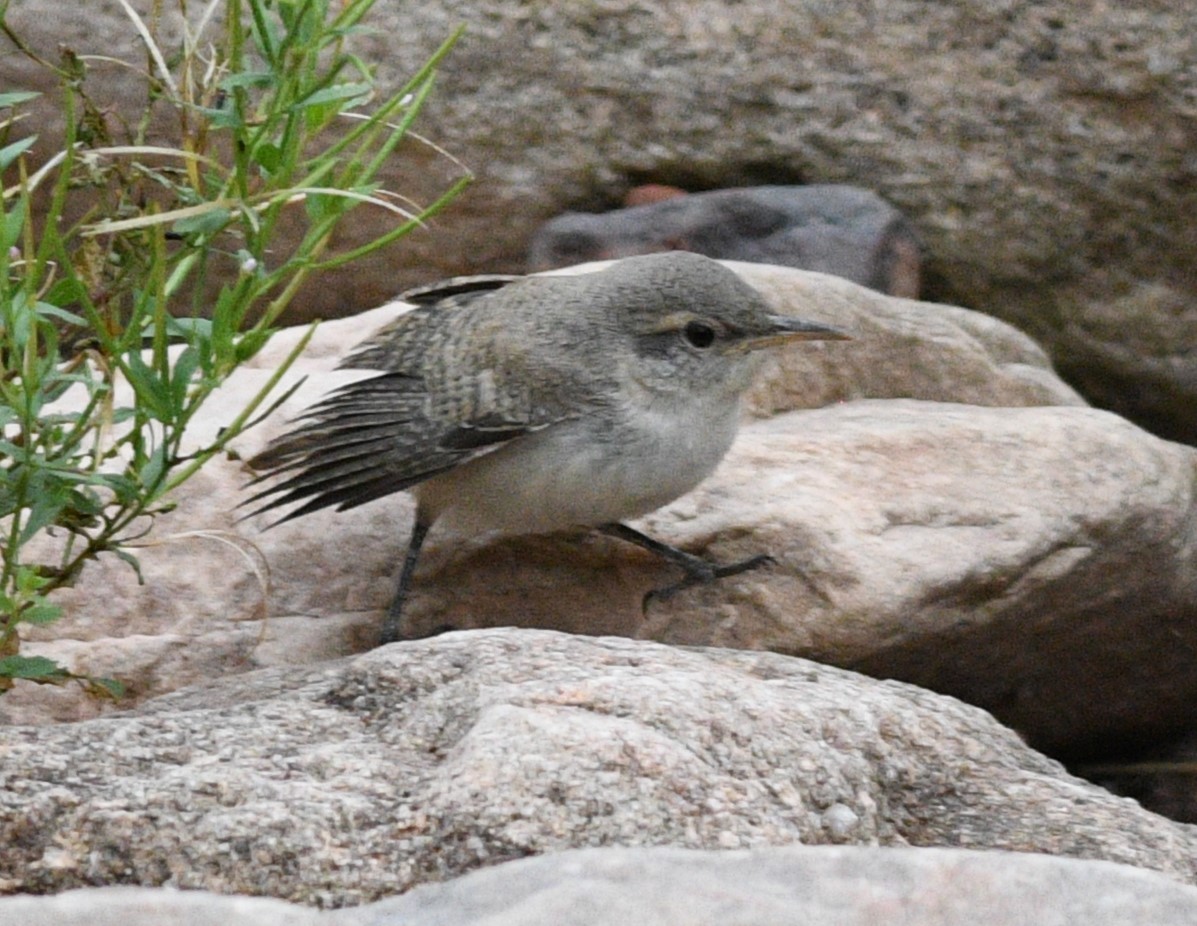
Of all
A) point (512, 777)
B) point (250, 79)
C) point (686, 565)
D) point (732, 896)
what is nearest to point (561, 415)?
point (686, 565)

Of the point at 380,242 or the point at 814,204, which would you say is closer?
the point at 380,242

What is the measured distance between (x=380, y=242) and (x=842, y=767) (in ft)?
4.28

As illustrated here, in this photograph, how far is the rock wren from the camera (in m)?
4.52

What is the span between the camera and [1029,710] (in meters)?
5.43

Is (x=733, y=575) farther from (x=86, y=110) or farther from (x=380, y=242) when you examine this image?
(x=86, y=110)

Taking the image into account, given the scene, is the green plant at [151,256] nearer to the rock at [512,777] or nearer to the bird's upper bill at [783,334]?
the rock at [512,777]

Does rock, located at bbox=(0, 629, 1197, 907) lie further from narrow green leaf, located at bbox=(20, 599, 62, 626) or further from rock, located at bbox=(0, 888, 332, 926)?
rock, located at bbox=(0, 888, 332, 926)

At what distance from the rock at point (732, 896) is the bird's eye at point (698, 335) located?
2634 millimetres

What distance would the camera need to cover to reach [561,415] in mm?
4562

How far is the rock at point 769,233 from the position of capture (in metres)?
6.62

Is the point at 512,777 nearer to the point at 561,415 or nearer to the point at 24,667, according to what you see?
the point at 24,667

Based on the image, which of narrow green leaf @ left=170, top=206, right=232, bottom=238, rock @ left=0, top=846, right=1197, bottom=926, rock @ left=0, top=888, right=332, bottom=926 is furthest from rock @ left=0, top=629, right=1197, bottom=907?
narrow green leaf @ left=170, top=206, right=232, bottom=238

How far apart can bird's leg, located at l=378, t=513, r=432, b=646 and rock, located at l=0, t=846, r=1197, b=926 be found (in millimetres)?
2519

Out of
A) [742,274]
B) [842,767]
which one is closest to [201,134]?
[842,767]
